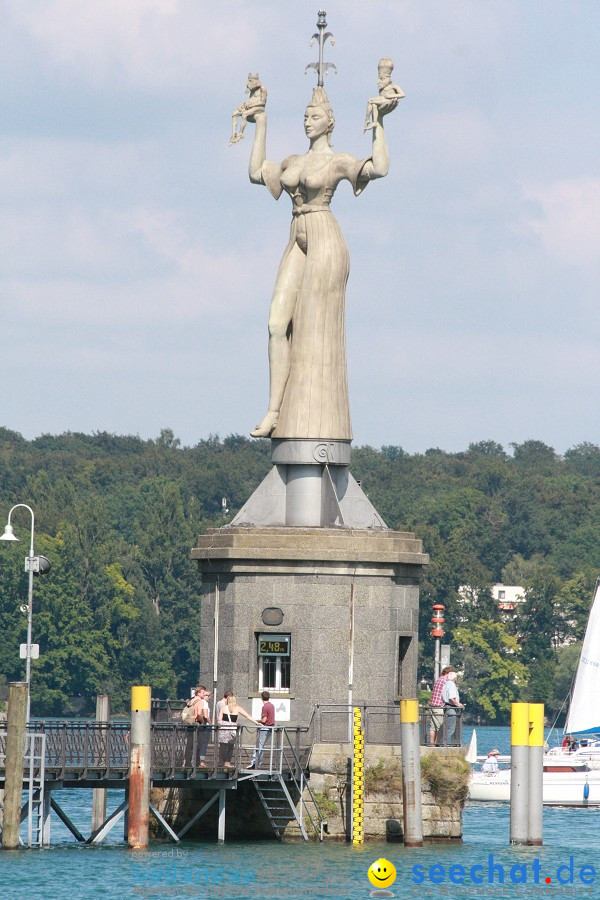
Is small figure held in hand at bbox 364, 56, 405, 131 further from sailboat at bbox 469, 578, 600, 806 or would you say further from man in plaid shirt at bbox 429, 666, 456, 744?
sailboat at bbox 469, 578, 600, 806

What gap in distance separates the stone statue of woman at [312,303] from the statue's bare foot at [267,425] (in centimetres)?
2

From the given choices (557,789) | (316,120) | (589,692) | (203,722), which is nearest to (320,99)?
(316,120)

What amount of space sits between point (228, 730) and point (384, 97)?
39.9 feet

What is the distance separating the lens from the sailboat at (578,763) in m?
73.4

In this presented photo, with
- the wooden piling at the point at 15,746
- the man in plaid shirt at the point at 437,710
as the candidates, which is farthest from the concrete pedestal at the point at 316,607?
the wooden piling at the point at 15,746

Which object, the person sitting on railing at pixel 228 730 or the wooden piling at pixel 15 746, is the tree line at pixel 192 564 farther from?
the wooden piling at pixel 15 746

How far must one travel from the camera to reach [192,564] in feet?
454

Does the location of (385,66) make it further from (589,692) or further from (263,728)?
(589,692)

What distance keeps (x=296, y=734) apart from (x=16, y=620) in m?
90.4

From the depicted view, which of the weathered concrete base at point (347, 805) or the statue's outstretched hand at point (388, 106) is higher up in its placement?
the statue's outstretched hand at point (388, 106)

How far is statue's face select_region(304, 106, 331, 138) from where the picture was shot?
148ft

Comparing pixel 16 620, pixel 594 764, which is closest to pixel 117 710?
pixel 16 620

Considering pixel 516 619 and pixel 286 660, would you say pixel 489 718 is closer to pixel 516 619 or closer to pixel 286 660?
pixel 516 619

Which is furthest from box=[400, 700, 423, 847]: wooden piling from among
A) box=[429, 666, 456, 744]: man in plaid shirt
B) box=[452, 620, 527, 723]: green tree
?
box=[452, 620, 527, 723]: green tree
